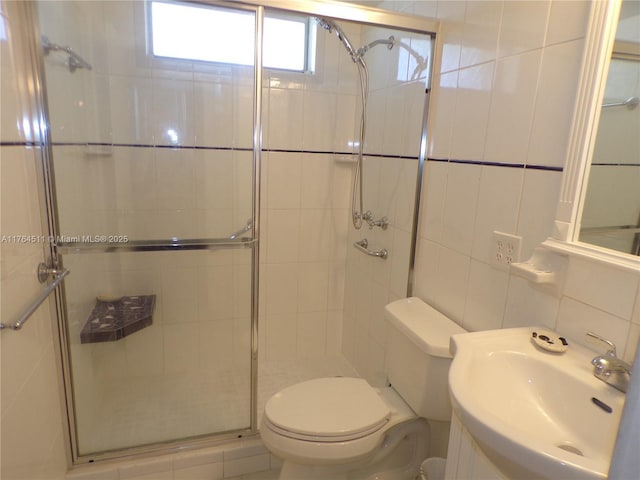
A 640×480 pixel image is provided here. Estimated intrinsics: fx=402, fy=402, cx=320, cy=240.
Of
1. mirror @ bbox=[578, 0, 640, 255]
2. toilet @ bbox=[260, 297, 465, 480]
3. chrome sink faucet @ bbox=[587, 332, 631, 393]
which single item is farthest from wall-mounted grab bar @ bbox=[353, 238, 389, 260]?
chrome sink faucet @ bbox=[587, 332, 631, 393]

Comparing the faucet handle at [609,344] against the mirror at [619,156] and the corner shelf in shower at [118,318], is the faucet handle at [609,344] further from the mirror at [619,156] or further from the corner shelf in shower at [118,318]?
the corner shelf in shower at [118,318]

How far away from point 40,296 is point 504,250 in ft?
4.78

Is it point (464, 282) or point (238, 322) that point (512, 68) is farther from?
point (238, 322)

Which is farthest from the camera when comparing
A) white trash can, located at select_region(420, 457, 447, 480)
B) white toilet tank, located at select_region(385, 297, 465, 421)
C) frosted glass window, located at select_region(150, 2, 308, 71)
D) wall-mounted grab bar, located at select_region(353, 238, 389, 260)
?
wall-mounted grab bar, located at select_region(353, 238, 389, 260)

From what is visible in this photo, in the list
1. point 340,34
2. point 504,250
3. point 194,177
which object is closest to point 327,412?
point 504,250

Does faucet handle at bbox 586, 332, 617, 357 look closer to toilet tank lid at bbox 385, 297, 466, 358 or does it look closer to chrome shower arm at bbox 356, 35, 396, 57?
toilet tank lid at bbox 385, 297, 466, 358

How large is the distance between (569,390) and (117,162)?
1.92 m

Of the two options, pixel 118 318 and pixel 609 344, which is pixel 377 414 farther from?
pixel 118 318

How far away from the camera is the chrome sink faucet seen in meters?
0.85

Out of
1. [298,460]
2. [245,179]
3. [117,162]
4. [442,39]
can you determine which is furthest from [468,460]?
[117,162]

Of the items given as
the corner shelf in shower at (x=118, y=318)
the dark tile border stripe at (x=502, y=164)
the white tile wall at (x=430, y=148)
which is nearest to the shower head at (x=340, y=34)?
the white tile wall at (x=430, y=148)

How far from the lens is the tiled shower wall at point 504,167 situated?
1044 mm

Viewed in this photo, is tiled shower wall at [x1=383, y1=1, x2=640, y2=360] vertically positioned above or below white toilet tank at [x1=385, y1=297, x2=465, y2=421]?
above

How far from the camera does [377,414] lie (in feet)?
4.78
